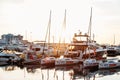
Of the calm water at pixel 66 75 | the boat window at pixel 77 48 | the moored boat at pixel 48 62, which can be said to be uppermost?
A: the boat window at pixel 77 48

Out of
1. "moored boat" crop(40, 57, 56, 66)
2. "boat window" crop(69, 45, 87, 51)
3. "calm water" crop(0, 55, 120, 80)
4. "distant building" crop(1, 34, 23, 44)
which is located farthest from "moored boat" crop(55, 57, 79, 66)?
"distant building" crop(1, 34, 23, 44)

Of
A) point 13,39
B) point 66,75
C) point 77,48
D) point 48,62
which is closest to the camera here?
point 66,75

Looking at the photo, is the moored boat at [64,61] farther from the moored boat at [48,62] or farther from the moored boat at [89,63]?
the moored boat at [89,63]

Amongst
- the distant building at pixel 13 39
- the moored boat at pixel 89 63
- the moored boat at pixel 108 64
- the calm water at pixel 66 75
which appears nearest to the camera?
the calm water at pixel 66 75

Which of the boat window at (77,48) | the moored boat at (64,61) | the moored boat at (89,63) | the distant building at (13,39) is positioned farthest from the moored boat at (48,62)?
the distant building at (13,39)

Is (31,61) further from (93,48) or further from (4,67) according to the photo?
(93,48)

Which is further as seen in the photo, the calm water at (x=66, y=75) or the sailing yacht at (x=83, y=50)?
the sailing yacht at (x=83, y=50)

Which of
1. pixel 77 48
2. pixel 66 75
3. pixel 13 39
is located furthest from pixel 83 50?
pixel 13 39

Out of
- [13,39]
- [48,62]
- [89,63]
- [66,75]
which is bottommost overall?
[66,75]

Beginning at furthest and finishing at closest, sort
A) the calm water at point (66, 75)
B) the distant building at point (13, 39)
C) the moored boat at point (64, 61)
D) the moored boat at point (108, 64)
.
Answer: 1. the distant building at point (13, 39)
2. the moored boat at point (64, 61)
3. the moored boat at point (108, 64)
4. the calm water at point (66, 75)

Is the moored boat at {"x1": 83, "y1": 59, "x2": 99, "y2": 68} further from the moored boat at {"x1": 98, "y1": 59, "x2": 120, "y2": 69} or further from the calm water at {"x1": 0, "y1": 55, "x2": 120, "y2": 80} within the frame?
the moored boat at {"x1": 98, "y1": 59, "x2": 120, "y2": 69}

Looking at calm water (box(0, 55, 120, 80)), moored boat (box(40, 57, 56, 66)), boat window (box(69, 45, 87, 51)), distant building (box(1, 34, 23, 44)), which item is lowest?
calm water (box(0, 55, 120, 80))

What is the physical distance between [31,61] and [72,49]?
862 centimetres

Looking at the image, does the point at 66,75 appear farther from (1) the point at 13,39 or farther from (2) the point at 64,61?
(1) the point at 13,39
